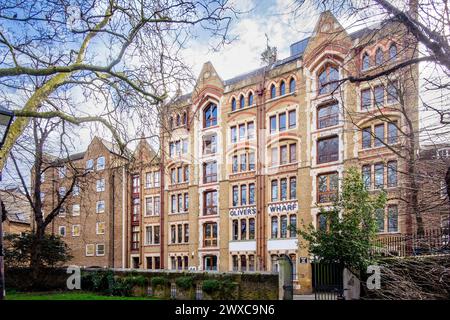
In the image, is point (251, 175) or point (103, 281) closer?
point (103, 281)

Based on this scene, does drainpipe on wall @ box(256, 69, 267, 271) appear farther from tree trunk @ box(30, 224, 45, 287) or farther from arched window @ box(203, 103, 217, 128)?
tree trunk @ box(30, 224, 45, 287)

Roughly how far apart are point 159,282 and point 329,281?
7.40 metres

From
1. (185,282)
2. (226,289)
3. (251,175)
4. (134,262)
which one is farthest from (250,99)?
(134,262)

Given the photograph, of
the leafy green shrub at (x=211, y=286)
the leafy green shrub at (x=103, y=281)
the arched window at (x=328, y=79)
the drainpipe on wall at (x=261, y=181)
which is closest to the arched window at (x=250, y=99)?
the drainpipe on wall at (x=261, y=181)

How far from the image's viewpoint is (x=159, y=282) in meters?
18.1

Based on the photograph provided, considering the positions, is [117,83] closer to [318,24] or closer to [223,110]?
[318,24]

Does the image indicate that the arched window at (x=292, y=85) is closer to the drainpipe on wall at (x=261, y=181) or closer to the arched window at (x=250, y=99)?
the drainpipe on wall at (x=261, y=181)

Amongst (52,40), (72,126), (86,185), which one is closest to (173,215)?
(86,185)

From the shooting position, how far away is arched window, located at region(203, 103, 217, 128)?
95.1ft

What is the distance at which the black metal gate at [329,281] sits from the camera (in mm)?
14039

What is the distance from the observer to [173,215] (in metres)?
30.9

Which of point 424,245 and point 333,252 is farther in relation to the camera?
point 333,252

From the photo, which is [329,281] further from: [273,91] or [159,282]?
[273,91]

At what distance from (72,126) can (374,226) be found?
9.36 metres
